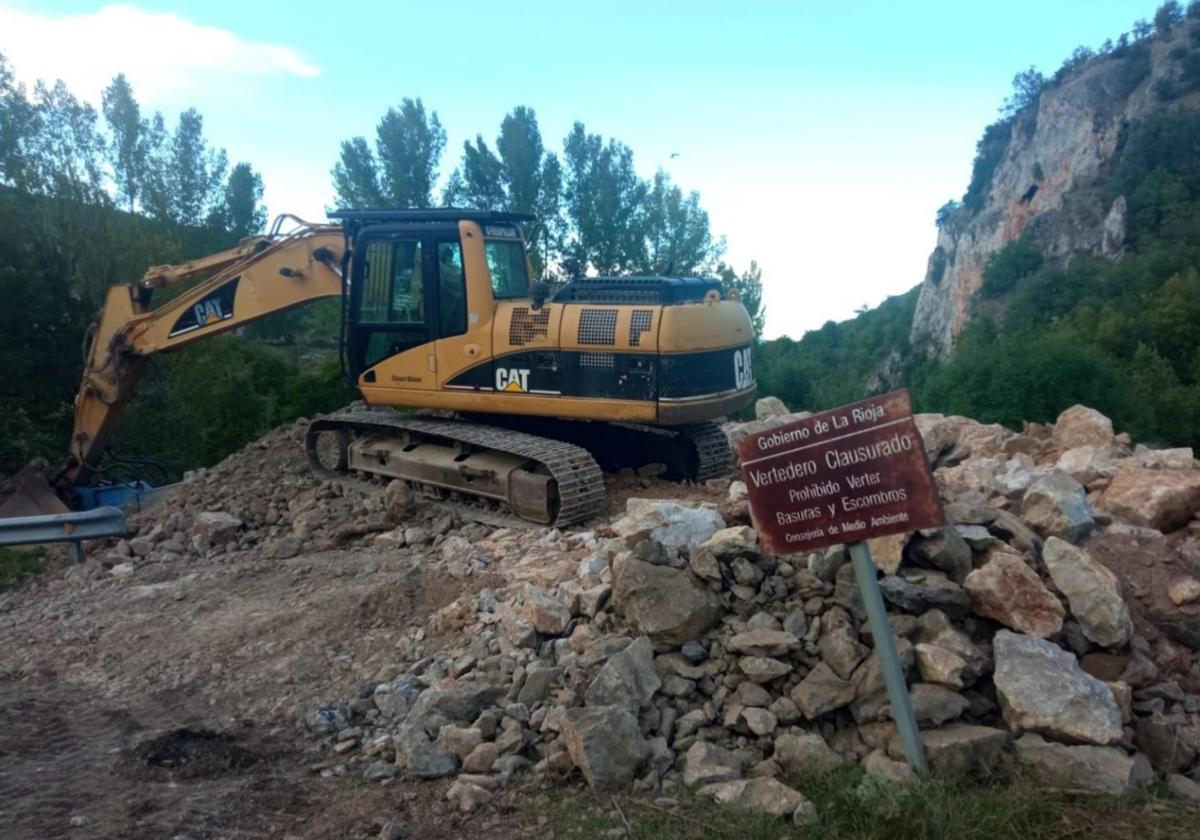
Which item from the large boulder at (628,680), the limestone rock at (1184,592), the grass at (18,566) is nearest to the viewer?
the large boulder at (628,680)

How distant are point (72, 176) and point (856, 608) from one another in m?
20.9

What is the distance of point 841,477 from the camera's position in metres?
4.11

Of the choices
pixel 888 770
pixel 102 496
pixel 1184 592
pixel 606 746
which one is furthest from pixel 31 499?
pixel 1184 592

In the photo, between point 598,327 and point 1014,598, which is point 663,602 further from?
point 598,327

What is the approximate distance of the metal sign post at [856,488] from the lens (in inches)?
156

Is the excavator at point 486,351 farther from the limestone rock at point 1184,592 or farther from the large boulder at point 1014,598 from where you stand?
the limestone rock at point 1184,592

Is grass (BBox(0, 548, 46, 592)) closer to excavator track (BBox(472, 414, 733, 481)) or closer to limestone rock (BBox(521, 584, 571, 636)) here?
excavator track (BBox(472, 414, 733, 481))

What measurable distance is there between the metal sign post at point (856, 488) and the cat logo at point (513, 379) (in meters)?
4.09

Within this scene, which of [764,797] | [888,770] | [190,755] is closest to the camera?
[764,797]

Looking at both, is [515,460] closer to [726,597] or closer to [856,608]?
[726,597]

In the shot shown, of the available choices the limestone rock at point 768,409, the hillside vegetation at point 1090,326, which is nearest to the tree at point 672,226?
the hillside vegetation at point 1090,326

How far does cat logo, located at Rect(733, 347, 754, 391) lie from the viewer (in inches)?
327

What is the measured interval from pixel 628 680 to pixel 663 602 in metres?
0.50

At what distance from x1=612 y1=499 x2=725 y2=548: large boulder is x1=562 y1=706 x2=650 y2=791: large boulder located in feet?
4.29
